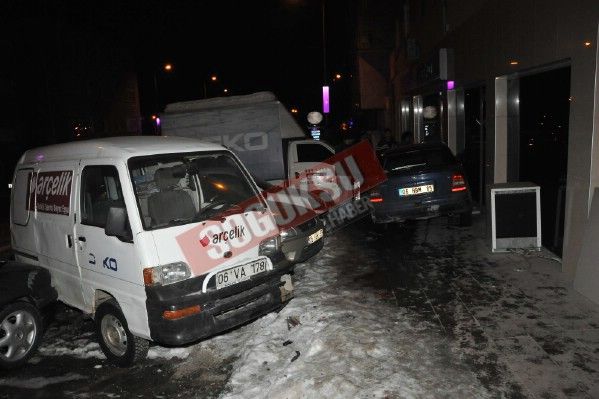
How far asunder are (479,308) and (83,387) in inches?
170

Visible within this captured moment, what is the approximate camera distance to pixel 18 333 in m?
4.89

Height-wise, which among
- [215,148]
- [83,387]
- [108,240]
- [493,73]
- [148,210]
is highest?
[493,73]

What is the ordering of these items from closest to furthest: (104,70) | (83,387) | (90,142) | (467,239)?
(83,387), (90,142), (467,239), (104,70)

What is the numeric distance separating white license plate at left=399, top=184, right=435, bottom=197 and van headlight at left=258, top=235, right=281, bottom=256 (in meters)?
4.20

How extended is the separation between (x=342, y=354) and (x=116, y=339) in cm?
232

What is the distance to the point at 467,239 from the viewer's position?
8.55 metres

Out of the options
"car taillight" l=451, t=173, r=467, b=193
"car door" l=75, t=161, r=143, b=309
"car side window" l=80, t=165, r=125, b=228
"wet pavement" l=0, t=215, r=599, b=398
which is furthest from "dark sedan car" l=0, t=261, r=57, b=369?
"car taillight" l=451, t=173, r=467, b=193

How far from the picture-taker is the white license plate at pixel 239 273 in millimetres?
4383

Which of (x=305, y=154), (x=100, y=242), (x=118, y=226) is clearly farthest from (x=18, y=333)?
(x=305, y=154)

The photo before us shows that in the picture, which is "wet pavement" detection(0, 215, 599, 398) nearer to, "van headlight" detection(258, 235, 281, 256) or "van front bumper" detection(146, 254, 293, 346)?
"van front bumper" detection(146, 254, 293, 346)

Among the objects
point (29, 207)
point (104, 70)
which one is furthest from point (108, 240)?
point (104, 70)

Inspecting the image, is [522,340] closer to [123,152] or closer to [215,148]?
[215,148]

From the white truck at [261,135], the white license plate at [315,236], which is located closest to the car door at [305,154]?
the white truck at [261,135]

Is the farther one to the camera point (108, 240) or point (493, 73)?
point (493, 73)
